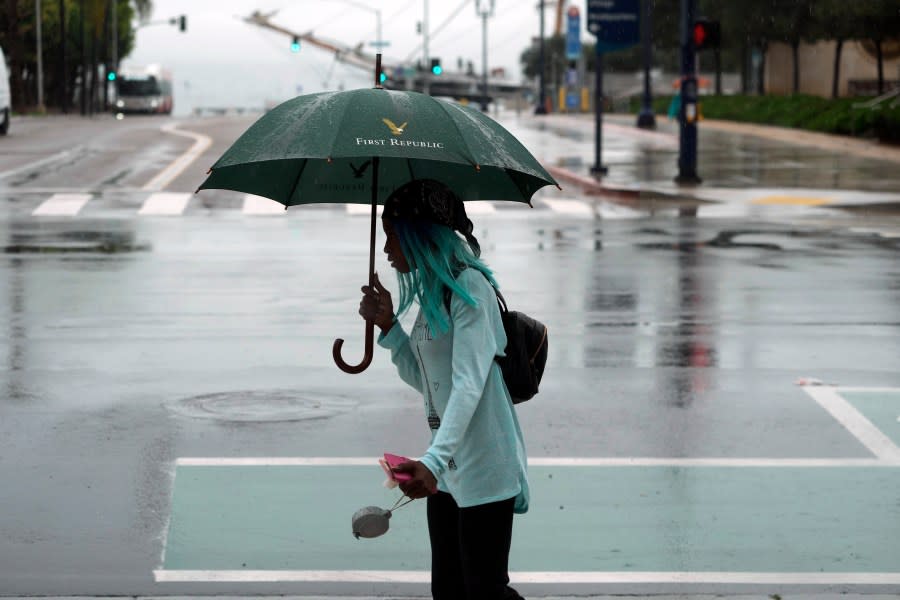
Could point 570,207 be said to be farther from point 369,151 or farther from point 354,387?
point 369,151

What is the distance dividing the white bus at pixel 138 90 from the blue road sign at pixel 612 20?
59.5 m

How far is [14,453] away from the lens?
7.95 metres

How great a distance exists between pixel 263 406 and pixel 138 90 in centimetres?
8227

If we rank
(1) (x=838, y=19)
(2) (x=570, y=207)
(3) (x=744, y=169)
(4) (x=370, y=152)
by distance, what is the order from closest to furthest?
(4) (x=370, y=152)
(2) (x=570, y=207)
(3) (x=744, y=169)
(1) (x=838, y=19)

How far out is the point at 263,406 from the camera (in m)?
9.21

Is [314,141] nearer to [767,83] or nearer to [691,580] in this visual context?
[691,580]

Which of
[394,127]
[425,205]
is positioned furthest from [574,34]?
[425,205]

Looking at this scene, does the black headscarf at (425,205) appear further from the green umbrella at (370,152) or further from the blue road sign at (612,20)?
the blue road sign at (612,20)

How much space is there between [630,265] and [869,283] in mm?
2669

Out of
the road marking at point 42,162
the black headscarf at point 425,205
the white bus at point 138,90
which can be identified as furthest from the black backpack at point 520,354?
the white bus at point 138,90

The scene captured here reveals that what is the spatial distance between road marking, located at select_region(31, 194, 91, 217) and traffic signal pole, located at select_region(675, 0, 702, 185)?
10788mm

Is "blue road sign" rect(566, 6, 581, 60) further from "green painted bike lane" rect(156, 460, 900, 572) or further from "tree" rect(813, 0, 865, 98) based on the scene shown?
"green painted bike lane" rect(156, 460, 900, 572)

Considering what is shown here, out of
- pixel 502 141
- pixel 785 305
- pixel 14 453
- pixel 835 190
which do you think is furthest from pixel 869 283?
pixel 835 190

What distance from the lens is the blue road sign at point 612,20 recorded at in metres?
31.9
